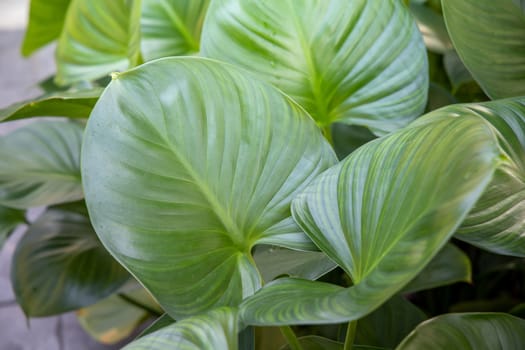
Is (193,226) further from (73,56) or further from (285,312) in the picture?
(73,56)

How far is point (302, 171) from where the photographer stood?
0.37 m

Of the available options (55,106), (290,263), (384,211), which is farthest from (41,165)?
(384,211)

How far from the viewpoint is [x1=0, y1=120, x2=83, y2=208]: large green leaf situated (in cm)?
63

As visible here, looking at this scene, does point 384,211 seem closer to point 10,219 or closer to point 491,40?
point 491,40

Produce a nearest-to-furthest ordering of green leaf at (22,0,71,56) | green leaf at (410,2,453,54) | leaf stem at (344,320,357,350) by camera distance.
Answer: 1. leaf stem at (344,320,357,350)
2. green leaf at (410,2,453,54)
3. green leaf at (22,0,71,56)

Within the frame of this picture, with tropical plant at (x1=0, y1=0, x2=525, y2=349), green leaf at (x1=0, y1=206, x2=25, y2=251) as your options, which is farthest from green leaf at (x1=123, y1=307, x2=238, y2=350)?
green leaf at (x1=0, y1=206, x2=25, y2=251)

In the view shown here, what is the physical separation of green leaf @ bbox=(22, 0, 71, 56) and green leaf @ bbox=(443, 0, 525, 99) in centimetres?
55

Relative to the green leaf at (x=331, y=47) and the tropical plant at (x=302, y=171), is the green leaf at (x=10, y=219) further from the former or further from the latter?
the green leaf at (x=331, y=47)

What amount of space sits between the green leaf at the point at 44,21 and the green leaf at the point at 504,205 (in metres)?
0.60

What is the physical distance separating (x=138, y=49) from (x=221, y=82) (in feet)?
0.67

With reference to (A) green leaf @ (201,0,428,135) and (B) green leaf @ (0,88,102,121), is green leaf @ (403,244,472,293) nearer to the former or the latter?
(A) green leaf @ (201,0,428,135)

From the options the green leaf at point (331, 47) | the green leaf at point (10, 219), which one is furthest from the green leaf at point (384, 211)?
the green leaf at point (10, 219)

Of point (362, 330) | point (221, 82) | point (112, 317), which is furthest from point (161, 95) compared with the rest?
point (112, 317)

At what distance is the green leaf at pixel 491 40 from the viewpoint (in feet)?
1.31
